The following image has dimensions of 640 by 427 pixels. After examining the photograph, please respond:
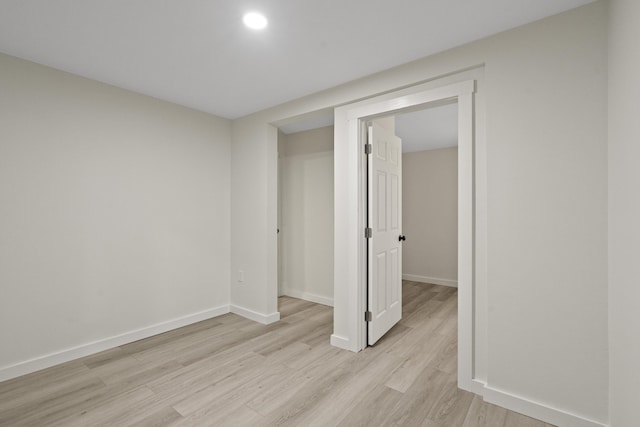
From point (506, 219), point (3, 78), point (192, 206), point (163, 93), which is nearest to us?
point (506, 219)

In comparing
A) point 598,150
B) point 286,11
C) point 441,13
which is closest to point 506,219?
point 598,150

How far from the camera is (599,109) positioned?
5.30ft

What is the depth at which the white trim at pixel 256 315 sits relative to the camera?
11.1ft

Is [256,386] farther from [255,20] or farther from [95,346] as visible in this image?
[255,20]

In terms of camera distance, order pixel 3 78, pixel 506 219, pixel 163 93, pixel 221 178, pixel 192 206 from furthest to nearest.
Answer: pixel 221 178, pixel 192 206, pixel 163 93, pixel 3 78, pixel 506 219

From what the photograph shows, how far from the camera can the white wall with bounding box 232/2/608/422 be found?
→ 163 cm

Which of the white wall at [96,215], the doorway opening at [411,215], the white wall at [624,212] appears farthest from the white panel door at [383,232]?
the white wall at [96,215]

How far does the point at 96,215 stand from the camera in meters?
2.67

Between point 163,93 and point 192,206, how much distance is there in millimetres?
1208

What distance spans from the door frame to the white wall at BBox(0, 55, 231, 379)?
172 cm

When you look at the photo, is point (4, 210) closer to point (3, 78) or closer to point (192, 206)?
point (3, 78)

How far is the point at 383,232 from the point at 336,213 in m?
0.52

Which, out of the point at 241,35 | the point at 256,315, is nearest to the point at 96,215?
the point at 256,315

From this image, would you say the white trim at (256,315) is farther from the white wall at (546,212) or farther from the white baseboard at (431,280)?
the white baseboard at (431,280)
